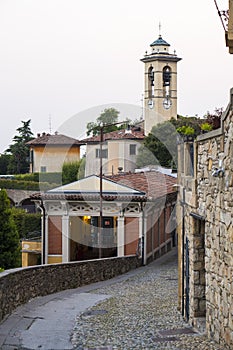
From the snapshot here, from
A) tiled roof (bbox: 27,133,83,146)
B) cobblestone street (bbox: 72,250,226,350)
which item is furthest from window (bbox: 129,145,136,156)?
cobblestone street (bbox: 72,250,226,350)

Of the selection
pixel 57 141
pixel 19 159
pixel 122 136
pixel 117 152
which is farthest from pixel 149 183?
pixel 19 159

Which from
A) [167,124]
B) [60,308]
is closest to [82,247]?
[60,308]

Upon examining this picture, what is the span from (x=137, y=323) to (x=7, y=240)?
16794 millimetres

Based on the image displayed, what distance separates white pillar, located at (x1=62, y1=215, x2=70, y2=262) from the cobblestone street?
8373 mm

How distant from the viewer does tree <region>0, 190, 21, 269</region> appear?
2728 cm

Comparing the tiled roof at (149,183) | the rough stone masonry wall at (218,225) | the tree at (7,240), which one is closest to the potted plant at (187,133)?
the rough stone masonry wall at (218,225)

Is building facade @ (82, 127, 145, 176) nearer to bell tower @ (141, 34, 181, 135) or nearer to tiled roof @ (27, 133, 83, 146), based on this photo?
bell tower @ (141, 34, 181, 135)

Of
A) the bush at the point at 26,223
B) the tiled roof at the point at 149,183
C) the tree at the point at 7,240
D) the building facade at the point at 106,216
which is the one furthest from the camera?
the bush at the point at 26,223

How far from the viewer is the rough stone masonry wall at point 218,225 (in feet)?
26.4

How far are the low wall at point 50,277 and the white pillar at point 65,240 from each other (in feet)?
11.6

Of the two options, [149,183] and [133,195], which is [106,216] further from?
[149,183]

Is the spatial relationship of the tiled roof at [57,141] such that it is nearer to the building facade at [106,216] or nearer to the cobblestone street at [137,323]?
the building facade at [106,216]

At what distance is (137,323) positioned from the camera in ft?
38.8

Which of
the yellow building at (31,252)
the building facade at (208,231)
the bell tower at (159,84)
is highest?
the bell tower at (159,84)
